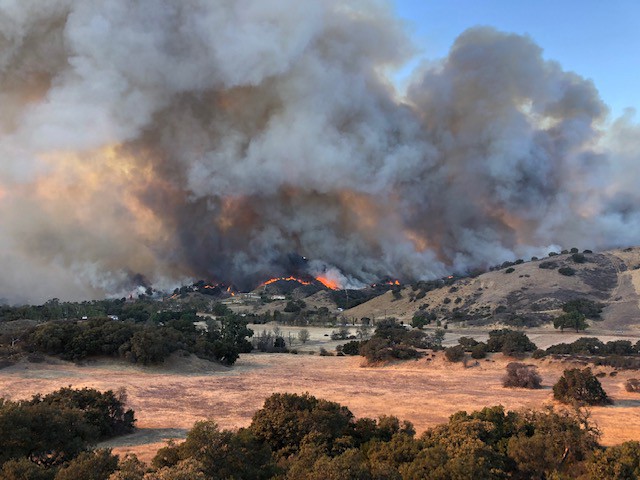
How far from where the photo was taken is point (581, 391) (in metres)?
24.1

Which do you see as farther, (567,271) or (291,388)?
(567,271)

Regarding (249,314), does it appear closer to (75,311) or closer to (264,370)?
(75,311)

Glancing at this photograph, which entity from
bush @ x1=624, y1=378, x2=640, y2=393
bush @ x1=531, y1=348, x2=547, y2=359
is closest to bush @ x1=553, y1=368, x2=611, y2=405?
bush @ x1=624, y1=378, x2=640, y2=393

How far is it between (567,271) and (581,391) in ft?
219

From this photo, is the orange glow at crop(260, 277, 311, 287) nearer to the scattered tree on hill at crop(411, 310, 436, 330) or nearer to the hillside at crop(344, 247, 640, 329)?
the hillside at crop(344, 247, 640, 329)

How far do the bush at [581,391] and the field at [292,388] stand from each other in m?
0.82

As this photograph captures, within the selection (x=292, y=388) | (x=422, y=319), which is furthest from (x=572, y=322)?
(x=292, y=388)

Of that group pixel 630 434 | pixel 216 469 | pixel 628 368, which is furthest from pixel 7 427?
pixel 628 368

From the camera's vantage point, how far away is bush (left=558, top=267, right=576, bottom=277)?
83312mm

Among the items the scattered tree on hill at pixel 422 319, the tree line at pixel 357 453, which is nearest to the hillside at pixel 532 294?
the scattered tree on hill at pixel 422 319

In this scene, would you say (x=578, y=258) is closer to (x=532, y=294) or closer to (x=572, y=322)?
(x=532, y=294)

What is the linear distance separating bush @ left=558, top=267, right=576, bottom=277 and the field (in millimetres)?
51971

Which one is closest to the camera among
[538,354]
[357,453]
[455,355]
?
[357,453]

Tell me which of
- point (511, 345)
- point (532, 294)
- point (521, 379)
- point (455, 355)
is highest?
point (532, 294)
